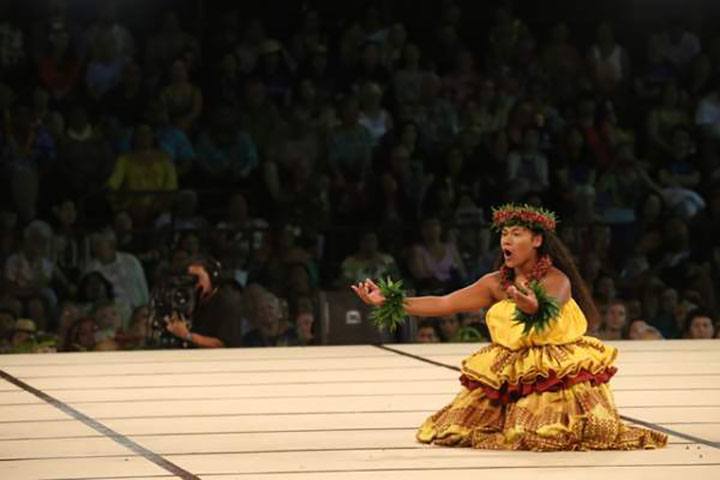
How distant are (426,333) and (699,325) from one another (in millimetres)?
1631

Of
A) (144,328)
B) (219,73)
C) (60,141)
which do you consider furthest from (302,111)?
(144,328)

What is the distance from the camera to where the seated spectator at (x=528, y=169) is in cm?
1238

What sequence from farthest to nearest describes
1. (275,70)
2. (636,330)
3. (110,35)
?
(275,70) < (110,35) < (636,330)

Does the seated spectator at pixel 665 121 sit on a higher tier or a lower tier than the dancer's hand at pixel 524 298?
higher

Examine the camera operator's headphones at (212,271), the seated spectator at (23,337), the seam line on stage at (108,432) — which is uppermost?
the camera operator's headphones at (212,271)

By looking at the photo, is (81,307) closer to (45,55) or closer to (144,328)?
(144,328)

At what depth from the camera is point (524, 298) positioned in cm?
535

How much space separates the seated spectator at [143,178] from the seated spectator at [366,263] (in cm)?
127

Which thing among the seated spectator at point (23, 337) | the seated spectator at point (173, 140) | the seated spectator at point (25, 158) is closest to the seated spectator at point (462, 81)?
the seated spectator at point (173, 140)

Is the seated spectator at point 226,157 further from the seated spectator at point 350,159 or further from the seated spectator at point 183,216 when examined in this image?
the seated spectator at point 350,159

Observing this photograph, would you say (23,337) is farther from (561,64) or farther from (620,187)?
(561,64)

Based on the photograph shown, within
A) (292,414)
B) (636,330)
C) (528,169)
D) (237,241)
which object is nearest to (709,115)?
(528,169)

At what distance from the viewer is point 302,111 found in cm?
1240

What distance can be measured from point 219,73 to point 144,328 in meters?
2.57
